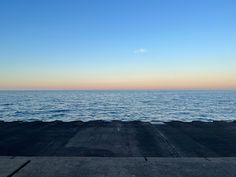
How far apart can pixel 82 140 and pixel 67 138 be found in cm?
87

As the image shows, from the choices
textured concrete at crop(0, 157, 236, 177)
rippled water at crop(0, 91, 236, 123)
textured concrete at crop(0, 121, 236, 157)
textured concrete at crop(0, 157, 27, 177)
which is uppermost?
textured concrete at crop(0, 157, 27, 177)

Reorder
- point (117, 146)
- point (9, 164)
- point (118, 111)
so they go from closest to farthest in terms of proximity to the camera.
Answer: point (9, 164), point (117, 146), point (118, 111)

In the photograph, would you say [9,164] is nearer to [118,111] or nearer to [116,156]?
[116,156]

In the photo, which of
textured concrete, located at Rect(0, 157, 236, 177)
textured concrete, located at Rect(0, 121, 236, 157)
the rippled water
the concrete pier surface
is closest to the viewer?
textured concrete, located at Rect(0, 157, 236, 177)

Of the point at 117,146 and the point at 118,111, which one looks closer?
the point at 117,146

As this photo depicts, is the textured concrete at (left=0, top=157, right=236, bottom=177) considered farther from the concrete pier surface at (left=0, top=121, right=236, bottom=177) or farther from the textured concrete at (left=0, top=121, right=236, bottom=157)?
the textured concrete at (left=0, top=121, right=236, bottom=157)

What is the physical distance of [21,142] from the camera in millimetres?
10023

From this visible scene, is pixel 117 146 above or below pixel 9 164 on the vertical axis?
below

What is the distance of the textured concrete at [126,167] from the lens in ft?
18.9

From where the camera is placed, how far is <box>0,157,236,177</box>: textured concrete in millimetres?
5766

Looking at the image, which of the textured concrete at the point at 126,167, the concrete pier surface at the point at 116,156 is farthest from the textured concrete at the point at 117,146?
the textured concrete at the point at 126,167

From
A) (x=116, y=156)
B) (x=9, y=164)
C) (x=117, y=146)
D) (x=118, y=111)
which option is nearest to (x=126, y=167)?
(x=116, y=156)

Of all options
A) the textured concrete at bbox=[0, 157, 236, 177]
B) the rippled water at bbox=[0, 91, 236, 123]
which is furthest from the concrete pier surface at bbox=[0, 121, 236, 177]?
the rippled water at bbox=[0, 91, 236, 123]

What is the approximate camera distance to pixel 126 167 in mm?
6266
